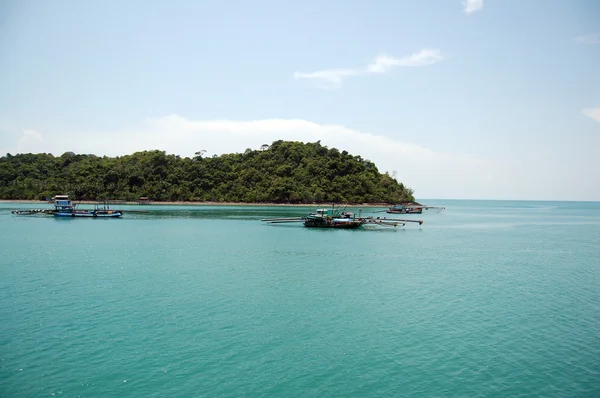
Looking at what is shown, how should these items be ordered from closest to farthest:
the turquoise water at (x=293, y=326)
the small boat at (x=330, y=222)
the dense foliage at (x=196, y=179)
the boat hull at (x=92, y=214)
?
the turquoise water at (x=293, y=326)
the small boat at (x=330, y=222)
the boat hull at (x=92, y=214)
the dense foliage at (x=196, y=179)

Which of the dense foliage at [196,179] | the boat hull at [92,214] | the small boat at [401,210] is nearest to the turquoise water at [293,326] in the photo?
the boat hull at [92,214]

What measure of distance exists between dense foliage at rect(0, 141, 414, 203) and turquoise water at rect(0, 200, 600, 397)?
92.2 m

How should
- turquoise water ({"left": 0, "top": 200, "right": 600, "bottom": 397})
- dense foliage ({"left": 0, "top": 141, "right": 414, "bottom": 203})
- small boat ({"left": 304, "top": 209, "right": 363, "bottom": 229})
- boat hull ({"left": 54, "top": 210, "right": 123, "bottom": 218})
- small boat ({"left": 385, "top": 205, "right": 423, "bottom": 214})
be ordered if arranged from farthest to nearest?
dense foliage ({"left": 0, "top": 141, "right": 414, "bottom": 203}) < small boat ({"left": 385, "top": 205, "right": 423, "bottom": 214}) < boat hull ({"left": 54, "top": 210, "right": 123, "bottom": 218}) < small boat ({"left": 304, "top": 209, "right": 363, "bottom": 229}) < turquoise water ({"left": 0, "top": 200, "right": 600, "bottom": 397})

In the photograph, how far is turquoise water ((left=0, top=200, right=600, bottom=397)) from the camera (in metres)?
11.5

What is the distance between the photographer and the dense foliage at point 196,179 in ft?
400

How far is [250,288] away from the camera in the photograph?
71.2ft

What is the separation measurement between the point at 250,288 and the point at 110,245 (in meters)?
21.0

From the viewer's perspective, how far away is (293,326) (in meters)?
16.0

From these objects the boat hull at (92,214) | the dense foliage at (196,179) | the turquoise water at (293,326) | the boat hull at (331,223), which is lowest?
the turquoise water at (293,326)

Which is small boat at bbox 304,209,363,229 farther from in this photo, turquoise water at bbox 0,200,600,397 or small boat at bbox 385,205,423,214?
small boat at bbox 385,205,423,214

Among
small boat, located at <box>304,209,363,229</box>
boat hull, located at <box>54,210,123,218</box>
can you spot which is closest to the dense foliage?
boat hull, located at <box>54,210,123,218</box>

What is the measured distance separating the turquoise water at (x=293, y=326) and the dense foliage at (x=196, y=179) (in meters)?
92.2

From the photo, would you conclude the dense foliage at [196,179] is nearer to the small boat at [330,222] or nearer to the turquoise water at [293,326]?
the small boat at [330,222]

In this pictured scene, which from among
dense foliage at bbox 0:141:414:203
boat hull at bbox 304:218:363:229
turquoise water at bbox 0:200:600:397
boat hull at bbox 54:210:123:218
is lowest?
turquoise water at bbox 0:200:600:397
